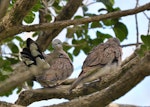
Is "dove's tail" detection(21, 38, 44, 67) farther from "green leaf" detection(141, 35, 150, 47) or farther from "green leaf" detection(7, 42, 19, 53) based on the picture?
"green leaf" detection(7, 42, 19, 53)

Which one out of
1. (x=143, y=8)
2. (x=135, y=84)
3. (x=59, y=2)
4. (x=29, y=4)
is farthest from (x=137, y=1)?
(x=59, y=2)

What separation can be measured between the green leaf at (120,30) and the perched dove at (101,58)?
0.05 m

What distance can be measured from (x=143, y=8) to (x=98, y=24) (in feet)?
4.29

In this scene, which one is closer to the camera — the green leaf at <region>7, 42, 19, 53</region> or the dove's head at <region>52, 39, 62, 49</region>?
the dove's head at <region>52, 39, 62, 49</region>

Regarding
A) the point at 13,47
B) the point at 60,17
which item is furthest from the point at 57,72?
the point at 13,47

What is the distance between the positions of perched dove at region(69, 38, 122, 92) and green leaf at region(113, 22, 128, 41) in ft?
0.17

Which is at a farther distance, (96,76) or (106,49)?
(106,49)

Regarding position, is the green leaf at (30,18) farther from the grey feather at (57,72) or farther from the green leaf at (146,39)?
the green leaf at (146,39)

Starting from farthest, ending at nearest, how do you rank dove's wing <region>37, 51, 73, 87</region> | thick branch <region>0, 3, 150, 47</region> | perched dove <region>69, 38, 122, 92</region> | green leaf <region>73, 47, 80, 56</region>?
green leaf <region>73, 47, 80, 56</region> → dove's wing <region>37, 51, 73, 87</region> → perched dove <region>69, 38, 122, 92</region> → thick branch <region>0, 3, 150, 47</region>

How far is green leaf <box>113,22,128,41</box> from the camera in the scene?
3.26 meters

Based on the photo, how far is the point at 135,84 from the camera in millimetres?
1909

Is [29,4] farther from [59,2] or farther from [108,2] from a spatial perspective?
[59,2]

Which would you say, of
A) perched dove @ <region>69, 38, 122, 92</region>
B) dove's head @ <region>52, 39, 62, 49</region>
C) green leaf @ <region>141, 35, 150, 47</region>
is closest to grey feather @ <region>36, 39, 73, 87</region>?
dove's head @ <region>52, 39, 62, 49</region>

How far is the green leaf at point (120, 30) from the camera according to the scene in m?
3.26
